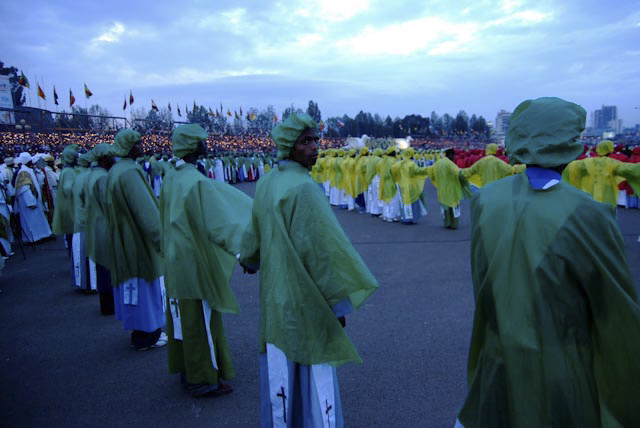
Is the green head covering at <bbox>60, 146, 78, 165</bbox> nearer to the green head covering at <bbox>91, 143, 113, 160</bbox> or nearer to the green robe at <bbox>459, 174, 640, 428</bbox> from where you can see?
the green head covering at <bbox>91, 143, 113, 160</bbox>

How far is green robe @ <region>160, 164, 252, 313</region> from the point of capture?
3480 millimetres

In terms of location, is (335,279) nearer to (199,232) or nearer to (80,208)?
(199,232)

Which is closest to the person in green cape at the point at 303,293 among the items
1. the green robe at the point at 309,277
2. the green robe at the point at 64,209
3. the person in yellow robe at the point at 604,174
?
the green robe at the point at 309,277

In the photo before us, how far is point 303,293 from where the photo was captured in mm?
2449

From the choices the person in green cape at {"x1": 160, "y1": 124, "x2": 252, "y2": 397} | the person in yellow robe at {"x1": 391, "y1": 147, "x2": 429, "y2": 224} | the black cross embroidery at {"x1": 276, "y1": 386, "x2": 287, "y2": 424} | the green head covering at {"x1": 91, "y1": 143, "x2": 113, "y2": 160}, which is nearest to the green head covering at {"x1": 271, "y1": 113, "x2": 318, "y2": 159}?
the person in green cape at {"x1": 160, "y1": 124, "x2": 252, "y2": 397}

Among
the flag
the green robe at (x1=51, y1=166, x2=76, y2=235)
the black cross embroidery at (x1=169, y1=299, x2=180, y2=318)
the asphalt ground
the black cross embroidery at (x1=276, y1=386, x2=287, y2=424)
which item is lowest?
the asphalt ground

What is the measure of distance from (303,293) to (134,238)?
2.69 meters

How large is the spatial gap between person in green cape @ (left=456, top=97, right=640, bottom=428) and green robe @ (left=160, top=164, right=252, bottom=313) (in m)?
2.12

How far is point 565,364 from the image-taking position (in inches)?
66.2

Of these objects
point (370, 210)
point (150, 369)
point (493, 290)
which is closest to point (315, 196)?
point (493, 290)

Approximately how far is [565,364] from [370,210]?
44.3ft

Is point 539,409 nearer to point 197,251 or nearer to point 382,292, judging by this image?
point 197,251

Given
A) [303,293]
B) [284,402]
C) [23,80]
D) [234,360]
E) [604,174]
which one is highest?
[23,80]

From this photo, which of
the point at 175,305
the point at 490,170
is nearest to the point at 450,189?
the point at 490,170
